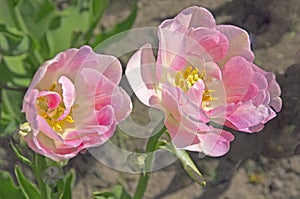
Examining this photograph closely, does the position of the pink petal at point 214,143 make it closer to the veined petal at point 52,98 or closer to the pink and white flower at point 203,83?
the pink and white flower at point 203,83

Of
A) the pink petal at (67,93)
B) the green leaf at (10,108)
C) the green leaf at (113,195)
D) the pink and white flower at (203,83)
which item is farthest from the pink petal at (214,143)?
the green leaf at (10,108)

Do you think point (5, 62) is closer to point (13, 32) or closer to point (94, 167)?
point (13, 32)

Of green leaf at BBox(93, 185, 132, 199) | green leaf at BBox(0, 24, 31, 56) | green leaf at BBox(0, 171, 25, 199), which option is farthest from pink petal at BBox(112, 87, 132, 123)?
green leaf at BBox(0, 24, 31, 56)

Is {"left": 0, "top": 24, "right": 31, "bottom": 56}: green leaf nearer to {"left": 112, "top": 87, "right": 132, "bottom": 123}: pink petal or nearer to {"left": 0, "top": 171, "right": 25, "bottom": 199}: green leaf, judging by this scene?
{"left": 0, "top": 171, "right": 25, "bottom": 199}: green leaf

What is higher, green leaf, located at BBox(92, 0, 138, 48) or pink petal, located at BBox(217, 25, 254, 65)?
pink petal, located at BBox(217, 25, 254, 65)

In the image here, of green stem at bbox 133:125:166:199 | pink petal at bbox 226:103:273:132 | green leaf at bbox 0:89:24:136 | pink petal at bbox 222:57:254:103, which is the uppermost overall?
pink petal at bbox 222:57:254:103

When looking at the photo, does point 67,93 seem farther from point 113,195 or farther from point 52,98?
point 113,195
